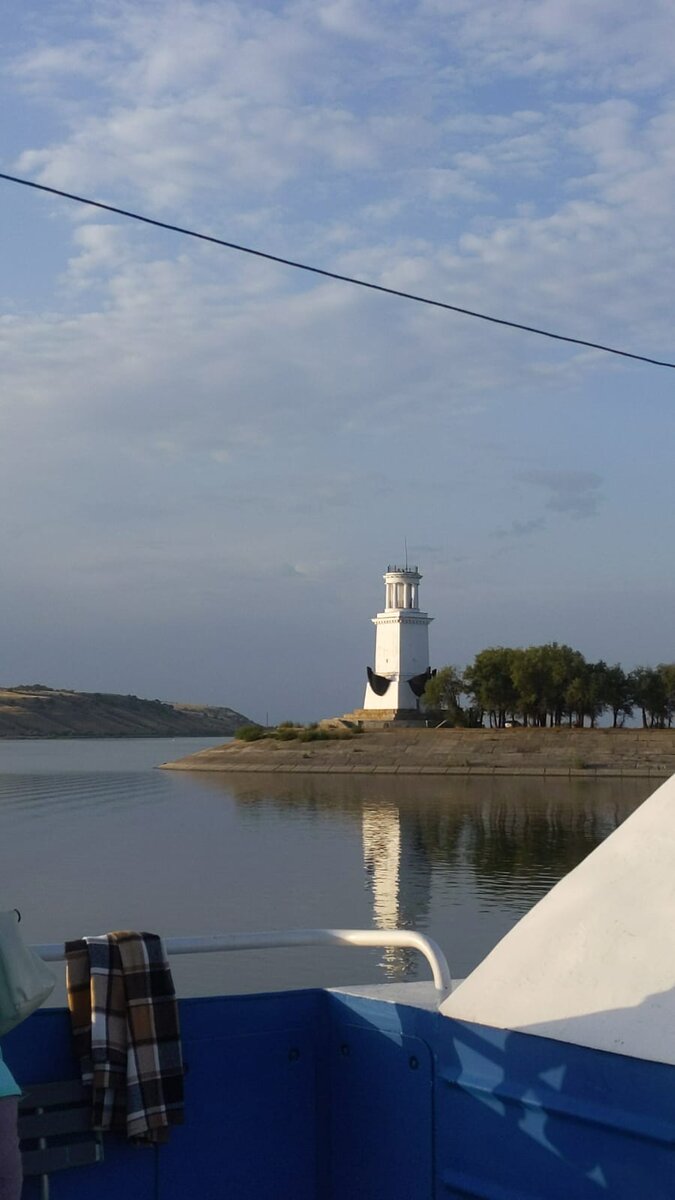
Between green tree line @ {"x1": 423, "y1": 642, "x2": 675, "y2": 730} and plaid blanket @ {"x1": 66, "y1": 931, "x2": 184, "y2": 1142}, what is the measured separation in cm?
7041

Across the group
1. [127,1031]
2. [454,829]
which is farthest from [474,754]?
[127,1031]

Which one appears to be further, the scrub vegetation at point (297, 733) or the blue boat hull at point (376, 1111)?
the scrub vegetation at point (297, 733)

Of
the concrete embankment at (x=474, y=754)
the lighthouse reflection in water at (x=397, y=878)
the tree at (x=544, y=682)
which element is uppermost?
the tree at (x=544, y=682)

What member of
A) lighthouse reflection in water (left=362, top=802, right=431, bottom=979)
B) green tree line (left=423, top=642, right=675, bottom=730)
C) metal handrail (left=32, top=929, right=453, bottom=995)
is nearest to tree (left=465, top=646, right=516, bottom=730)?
green tree line (left=423, top=642, right=675, bottom=730)

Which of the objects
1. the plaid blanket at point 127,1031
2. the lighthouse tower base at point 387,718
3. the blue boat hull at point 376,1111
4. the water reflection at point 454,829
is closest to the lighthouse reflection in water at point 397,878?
the water reflection at point 454,829

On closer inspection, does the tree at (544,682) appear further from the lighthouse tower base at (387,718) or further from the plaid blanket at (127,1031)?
the plaid blanket at (127,1031)

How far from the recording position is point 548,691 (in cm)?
7406

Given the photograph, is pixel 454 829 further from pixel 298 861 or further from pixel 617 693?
pixel 617 693

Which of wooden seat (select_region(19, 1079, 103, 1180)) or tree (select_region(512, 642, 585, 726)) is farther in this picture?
tree (select_region(512, 642, 585, 726))

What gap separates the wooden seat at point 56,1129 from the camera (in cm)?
332

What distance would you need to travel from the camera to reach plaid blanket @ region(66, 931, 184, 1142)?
3410 mm

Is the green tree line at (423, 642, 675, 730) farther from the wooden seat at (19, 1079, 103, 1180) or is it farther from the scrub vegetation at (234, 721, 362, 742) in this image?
the wooden seat at (19, 1079, 103, 1180)

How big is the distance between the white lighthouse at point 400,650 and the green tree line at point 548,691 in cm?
383

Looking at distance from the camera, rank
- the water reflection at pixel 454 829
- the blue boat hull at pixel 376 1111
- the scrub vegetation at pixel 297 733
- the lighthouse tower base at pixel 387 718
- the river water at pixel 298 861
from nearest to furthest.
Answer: the blue boat hull at pixel 376 1111, the river water at pixel 298 861, the water reflection at pixel 454 829, the scrub vegetation at pixel 297 733, the lighthouse tower base at pixel 387 718
